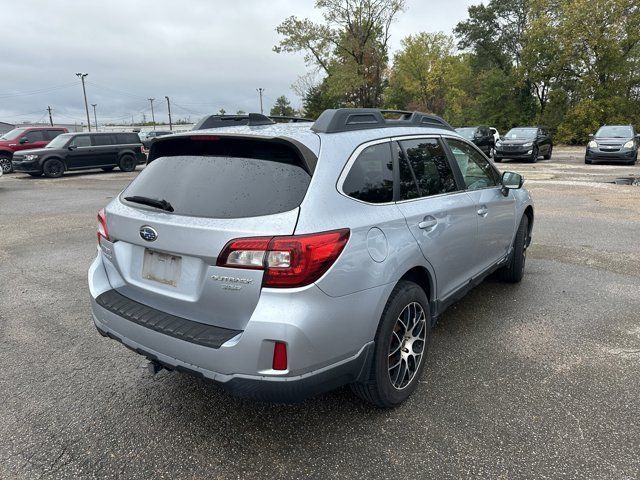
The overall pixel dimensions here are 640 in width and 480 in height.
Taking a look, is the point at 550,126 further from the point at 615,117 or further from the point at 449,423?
the point at 449,423

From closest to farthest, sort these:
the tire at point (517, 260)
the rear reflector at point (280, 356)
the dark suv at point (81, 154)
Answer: the rear reflector at point (280, 356) < the tire at point (517, 260) < the dark suv at point (81, 154)

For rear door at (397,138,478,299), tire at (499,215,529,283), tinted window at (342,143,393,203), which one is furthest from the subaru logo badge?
tire at (499,215,529,283)

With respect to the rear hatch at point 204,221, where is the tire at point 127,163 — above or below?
below

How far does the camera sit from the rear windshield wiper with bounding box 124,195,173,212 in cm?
249

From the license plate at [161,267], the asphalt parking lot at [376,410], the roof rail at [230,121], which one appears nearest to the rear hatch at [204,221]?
the license plate at [161,267]

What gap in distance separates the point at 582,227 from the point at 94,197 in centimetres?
1169

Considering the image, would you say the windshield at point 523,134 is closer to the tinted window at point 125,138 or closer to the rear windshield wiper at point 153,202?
the tinted window at point 125,138

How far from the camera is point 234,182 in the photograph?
2.40 m

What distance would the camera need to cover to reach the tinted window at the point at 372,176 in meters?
2.50

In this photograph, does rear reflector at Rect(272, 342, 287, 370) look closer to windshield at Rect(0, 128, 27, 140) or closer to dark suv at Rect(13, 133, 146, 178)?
dark suv at Rect(13, 133, 146, 178)

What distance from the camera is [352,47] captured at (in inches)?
1604

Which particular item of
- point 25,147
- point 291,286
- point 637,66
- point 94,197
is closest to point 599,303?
point 291,286

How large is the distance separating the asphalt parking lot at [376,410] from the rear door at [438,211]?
0.68 meters

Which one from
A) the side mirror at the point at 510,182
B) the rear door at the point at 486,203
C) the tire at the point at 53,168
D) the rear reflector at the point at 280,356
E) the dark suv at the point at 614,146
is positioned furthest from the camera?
the dark suv at the point at 614,146
